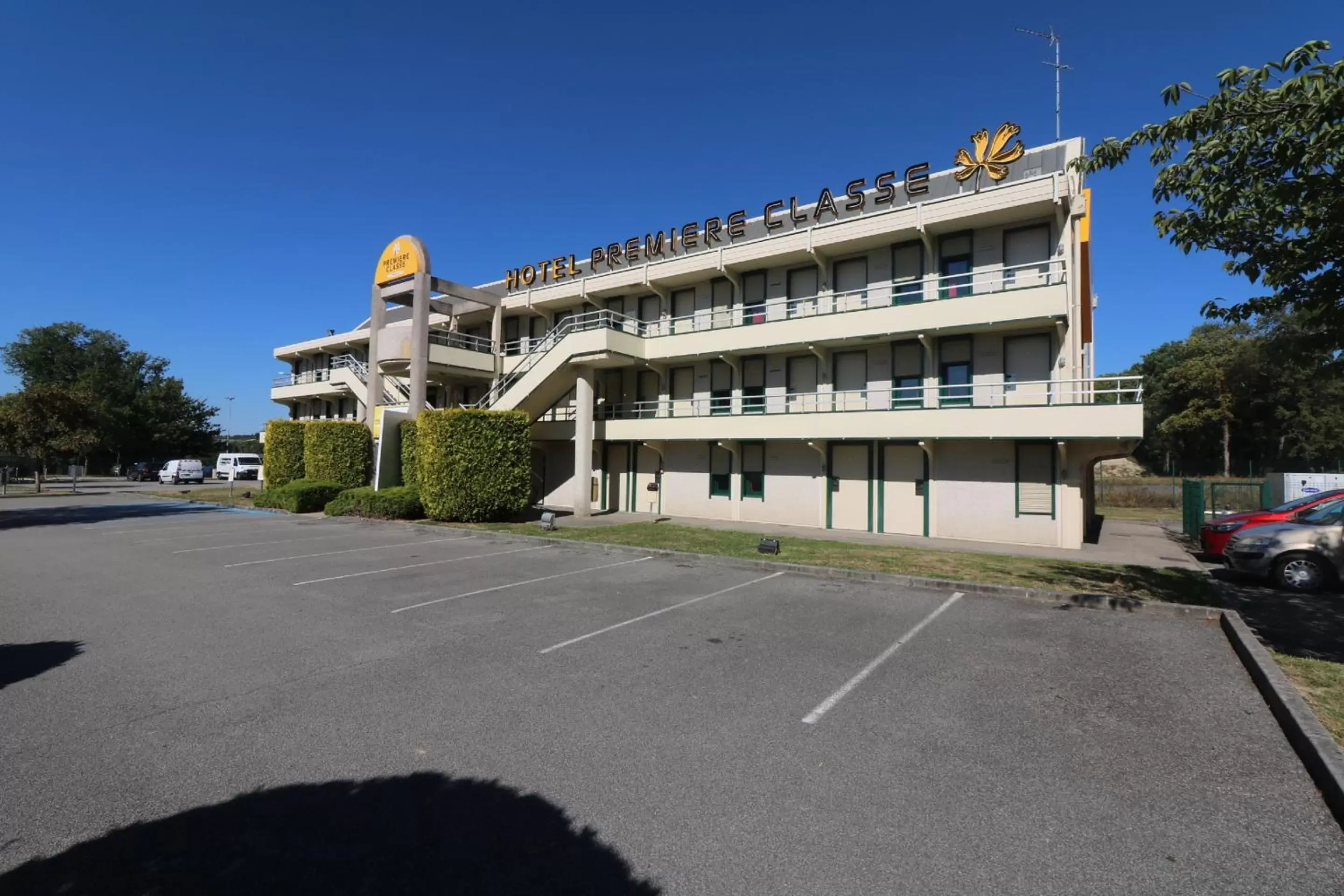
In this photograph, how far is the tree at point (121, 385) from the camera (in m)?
64.4

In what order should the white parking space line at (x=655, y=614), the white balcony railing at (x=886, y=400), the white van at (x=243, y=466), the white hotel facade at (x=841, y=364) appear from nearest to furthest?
the white parking space line at (x=655, y=614), the white balcony railing at (x=886, y=400), the white hotel facade at (x=841, y=364), the white van at (x=243, y=466)

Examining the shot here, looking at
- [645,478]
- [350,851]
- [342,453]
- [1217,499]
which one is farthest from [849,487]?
[342,453]

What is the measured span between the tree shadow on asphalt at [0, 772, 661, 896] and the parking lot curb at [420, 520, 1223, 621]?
8.71 meters

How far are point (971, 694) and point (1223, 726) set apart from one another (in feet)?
6.23

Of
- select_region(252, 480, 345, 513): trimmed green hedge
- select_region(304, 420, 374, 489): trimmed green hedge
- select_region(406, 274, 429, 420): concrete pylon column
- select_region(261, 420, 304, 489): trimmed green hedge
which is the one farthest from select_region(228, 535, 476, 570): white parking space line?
select_region(261, 420, 304, 489): trimmed green hedge

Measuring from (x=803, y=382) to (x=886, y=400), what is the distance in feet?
10.3

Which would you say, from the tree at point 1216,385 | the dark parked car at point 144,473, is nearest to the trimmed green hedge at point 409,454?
the dark parked car at point 144,473

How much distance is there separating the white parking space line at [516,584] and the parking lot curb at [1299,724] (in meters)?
9.21

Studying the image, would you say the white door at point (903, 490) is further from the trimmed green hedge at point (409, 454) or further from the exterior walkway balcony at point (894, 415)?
the trimmed green hedge at point (409, 454)

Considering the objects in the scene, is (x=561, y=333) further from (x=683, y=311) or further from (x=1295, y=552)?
(x=1295, y=552)

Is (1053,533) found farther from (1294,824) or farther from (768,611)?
(1294,824)

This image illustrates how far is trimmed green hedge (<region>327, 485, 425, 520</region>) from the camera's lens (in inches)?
852

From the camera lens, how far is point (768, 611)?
352 inches

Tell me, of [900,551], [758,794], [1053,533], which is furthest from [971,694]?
[1053,533]
